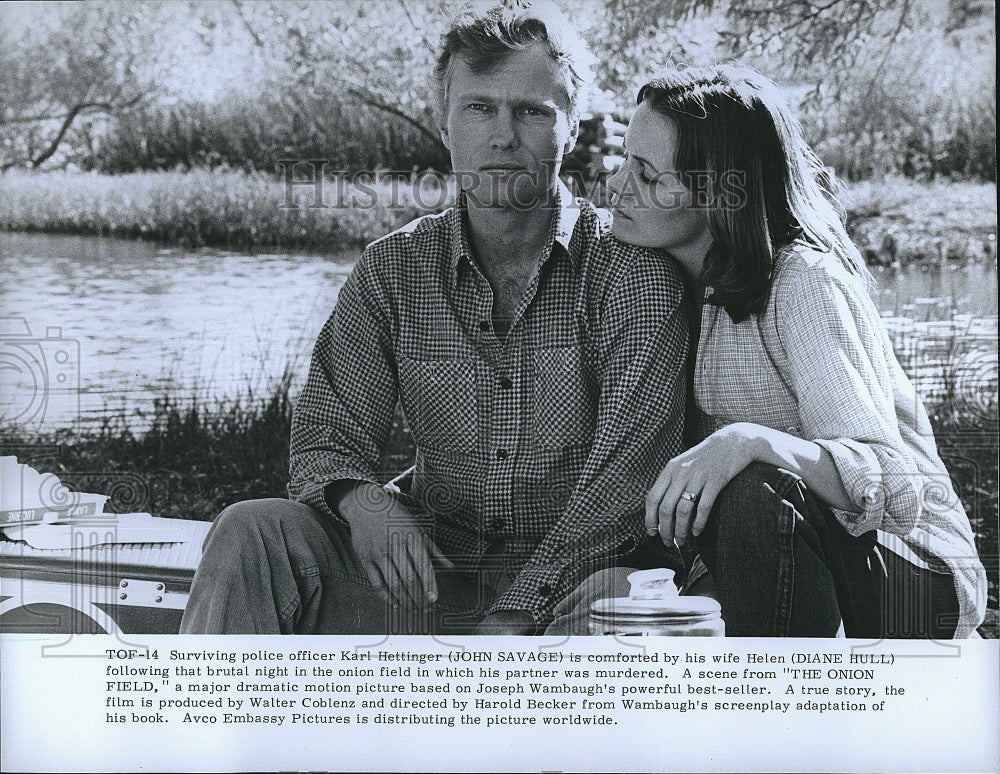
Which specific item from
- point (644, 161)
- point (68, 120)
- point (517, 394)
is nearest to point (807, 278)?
point (644, 161)

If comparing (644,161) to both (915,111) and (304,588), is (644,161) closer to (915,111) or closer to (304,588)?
(915,111)

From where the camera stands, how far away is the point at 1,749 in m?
3.46

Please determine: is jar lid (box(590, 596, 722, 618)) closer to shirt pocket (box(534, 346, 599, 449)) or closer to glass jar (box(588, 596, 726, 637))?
glass jar (box(588, 596, 726, 637))

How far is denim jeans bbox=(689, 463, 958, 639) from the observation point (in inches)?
107

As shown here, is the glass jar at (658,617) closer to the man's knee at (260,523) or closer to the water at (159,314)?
the man's knee at (260,523)

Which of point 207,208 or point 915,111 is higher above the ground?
point 915,111

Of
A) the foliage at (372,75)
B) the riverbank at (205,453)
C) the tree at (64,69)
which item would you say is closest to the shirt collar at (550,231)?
the foliage at (372,75)

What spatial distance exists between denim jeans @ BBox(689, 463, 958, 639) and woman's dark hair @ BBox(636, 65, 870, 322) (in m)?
0.63

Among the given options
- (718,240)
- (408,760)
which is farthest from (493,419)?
(408,760)

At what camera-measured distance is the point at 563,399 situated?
317 cm

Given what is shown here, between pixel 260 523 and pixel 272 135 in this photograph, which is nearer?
pixel 260 523

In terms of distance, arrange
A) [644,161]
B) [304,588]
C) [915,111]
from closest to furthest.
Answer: [304,588], [644,161], [915,111]

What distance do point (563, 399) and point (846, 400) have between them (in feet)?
2.39

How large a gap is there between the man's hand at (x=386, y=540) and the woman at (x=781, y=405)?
64cm
